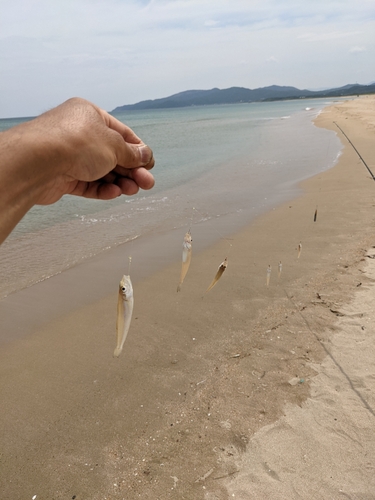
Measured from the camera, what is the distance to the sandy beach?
3084 mm

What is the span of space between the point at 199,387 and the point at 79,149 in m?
3.07

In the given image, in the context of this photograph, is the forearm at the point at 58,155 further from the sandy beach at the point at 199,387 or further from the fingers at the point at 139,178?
the sandy beach at the point at 199,387

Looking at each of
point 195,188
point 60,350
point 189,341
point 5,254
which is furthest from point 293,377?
point 195,188

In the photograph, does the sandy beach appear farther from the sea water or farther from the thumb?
the thumb

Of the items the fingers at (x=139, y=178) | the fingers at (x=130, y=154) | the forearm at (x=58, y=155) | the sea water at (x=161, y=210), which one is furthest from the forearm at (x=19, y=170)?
the sea water at (x=161, y=210)

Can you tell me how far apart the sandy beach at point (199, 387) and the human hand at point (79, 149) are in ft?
7.89

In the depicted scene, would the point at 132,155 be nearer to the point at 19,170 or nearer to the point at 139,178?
the point at 139,178

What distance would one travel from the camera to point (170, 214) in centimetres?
1126

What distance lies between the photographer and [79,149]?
1.68 metres

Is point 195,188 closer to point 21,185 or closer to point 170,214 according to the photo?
point 170,214

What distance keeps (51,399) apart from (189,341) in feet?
5.62

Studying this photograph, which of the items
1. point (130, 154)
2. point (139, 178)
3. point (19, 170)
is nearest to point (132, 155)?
point (130, 154)

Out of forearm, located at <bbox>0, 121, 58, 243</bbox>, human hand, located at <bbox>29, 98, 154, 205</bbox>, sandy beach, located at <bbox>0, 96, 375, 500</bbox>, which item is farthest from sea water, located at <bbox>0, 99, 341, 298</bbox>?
forearm, located at <bbox>0, 121, 58, 243</bbox>

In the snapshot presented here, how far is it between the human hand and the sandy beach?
241cm
